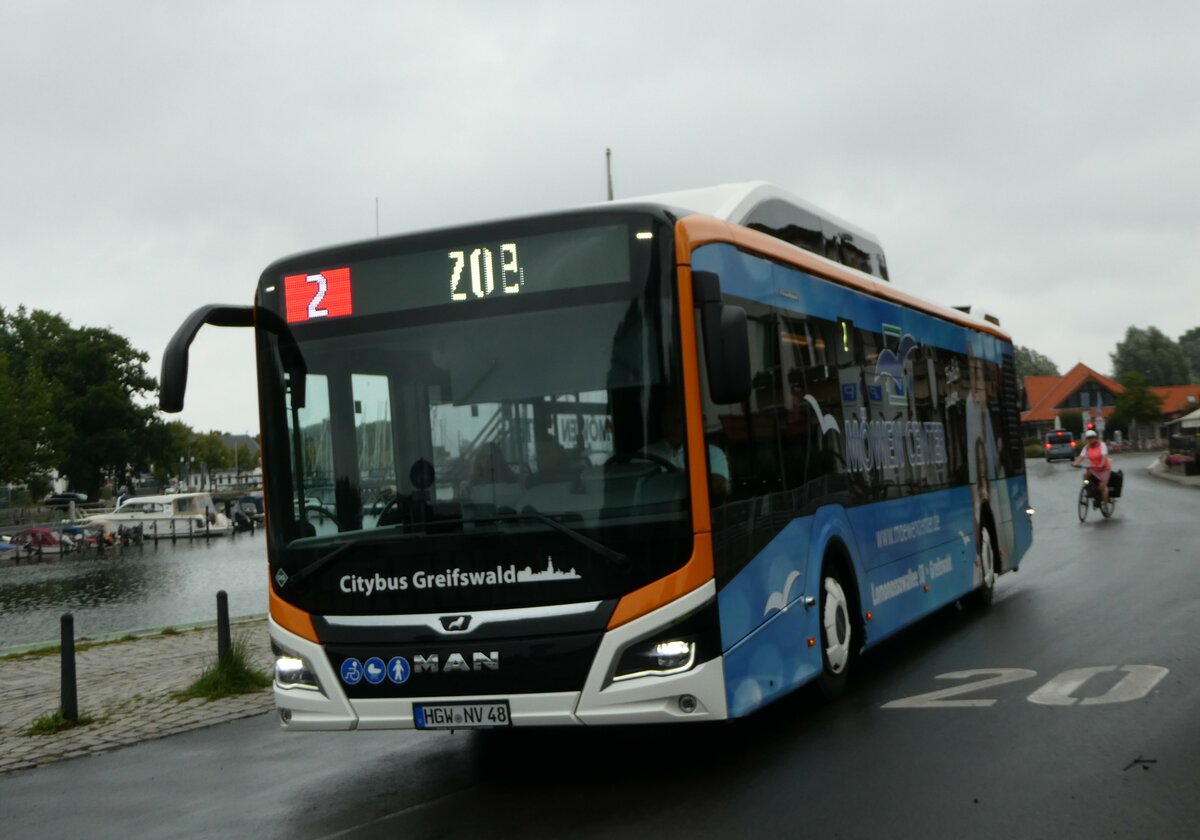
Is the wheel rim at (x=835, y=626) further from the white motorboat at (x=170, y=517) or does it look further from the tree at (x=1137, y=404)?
the tree at (x=1137, y=404)

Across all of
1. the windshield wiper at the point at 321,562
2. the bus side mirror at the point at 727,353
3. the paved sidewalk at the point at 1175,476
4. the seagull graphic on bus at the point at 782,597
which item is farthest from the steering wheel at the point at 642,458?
the paved sidewalk at the point at 1175,476

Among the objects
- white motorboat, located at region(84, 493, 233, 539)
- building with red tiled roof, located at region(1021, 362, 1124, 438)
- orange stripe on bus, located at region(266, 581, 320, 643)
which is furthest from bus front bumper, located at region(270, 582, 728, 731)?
building with red tiled roof, located at region(1021, 362, 1124, 438)

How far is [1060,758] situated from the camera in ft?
23.4

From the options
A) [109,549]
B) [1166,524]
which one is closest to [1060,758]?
[1166,524]

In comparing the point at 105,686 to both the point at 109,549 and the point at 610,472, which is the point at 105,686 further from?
the point at 109,549

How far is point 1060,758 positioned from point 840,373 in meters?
3.34

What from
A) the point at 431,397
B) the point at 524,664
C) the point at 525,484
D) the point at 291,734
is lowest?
the point at 291,734

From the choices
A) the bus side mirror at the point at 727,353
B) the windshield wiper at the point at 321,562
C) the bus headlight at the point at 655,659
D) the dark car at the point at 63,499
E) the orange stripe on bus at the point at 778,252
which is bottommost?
the bus headlight at the point at 655,659

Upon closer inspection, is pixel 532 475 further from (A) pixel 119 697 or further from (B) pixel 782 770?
(A) pixel 119 697

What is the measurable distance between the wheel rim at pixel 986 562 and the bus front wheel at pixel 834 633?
502 cm

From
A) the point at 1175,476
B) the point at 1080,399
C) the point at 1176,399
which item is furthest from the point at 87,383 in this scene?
the point at 1176,399

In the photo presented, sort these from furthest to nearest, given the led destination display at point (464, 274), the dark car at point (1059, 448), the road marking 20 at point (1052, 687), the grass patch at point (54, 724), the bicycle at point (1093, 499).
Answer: the dark car at point (1059, 448)
the bicycle at point (1093, 499)
the grass patch at point (54, 724)
the road marking 20 at point (1052, 687)
the led destination display at point (464, 274)

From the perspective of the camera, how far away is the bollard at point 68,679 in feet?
38.1

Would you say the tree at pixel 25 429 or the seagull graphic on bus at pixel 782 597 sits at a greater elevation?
the tree at pixel 25 429
